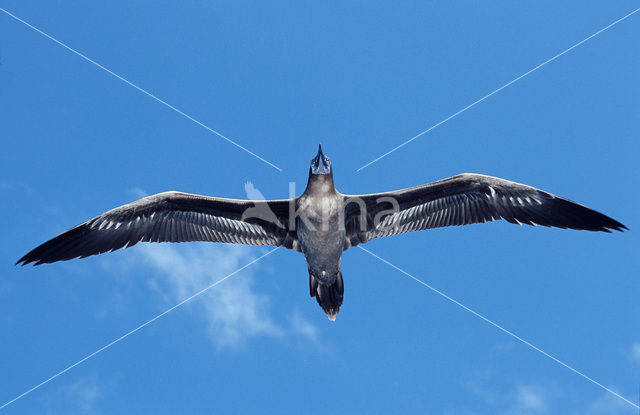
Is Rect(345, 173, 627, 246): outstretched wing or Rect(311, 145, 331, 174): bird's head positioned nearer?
Rect(311, 145, 331, 174): bird's head

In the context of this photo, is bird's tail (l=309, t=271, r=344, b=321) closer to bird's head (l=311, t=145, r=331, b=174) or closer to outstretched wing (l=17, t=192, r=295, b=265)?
outstretched wing (l=17, t=192, r=295, b=265)

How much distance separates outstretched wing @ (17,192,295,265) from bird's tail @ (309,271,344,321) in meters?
1.00

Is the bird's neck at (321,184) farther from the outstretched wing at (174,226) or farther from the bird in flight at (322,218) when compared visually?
the outstretched wing at (174,226)

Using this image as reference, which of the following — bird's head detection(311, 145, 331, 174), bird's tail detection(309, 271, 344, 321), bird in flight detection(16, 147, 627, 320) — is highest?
bird's head detection(311, 145, 331, 174)

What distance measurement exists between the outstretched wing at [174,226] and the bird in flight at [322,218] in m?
0.02

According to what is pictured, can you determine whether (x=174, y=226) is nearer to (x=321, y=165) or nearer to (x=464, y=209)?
(x=321, y=165)

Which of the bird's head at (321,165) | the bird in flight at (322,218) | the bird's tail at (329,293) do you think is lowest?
the bird's tail at (329,293)

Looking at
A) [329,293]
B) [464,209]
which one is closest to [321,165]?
[329,293]

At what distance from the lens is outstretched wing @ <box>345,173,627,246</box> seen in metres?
9.22

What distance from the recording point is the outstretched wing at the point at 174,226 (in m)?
9.34

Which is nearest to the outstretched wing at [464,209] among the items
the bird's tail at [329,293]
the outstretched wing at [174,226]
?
the bird's tail at [329,293]

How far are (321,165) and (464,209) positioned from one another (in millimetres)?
3021

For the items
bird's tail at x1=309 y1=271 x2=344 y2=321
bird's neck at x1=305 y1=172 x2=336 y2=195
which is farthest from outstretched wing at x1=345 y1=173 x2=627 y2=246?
bird's tail at x1=309 y1=271 x2=344 y2=321

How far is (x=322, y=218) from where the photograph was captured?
8797mm
